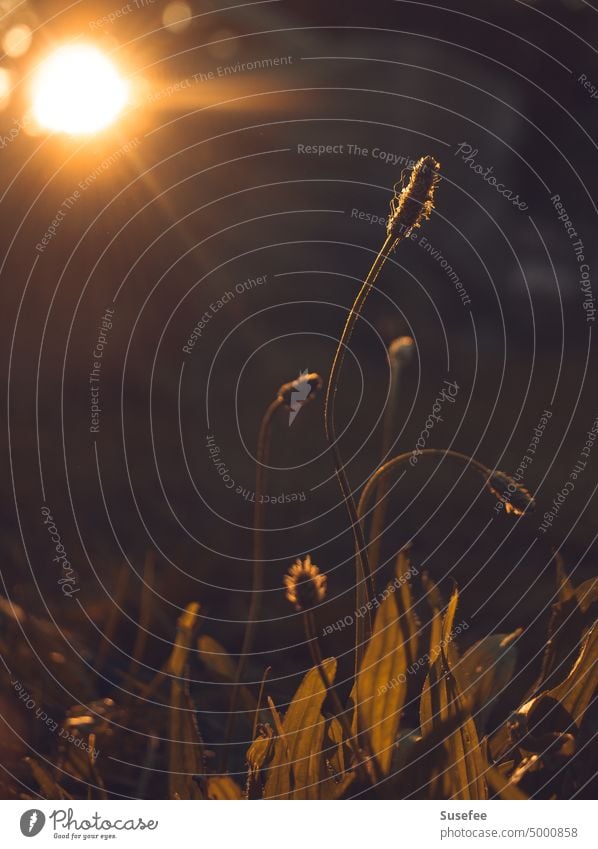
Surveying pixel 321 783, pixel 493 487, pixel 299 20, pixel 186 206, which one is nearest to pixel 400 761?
pixel 321 783

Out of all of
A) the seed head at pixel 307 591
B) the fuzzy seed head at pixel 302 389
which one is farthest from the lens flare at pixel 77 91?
the seed head at pixel 307 591

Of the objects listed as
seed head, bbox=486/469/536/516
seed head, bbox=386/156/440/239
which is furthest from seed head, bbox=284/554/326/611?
seed head, bbox=386/156/440/239

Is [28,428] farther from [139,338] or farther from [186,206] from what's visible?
[186,206]

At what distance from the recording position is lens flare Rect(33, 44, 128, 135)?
2.85 feet

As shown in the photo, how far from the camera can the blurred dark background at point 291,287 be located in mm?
927

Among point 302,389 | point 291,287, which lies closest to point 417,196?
point 302,389

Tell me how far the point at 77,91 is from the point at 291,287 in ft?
1.25

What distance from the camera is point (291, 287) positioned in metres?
1.06

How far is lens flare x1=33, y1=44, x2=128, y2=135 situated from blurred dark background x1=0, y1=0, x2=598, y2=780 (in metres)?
0.02

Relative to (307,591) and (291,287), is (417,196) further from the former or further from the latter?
(291,287)

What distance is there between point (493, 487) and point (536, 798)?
0.29m

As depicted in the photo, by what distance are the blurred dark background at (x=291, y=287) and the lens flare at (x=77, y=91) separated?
0.02m

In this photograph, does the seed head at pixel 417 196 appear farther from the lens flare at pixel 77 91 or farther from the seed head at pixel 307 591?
the lens flare at pixel 77 91

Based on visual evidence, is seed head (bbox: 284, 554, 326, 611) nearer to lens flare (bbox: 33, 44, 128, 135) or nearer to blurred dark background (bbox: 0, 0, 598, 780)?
blurred dark background (bbox: 0, 0, 598, 780)
